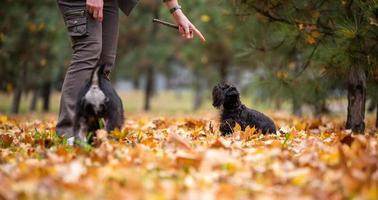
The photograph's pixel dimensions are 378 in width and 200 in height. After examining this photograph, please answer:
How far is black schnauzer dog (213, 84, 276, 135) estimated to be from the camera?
16.7 feet

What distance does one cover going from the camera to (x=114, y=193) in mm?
2348

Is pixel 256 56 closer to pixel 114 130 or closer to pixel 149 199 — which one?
pixel 114 130

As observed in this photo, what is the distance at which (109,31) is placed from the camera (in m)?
4.38

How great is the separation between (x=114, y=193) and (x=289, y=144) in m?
2.00

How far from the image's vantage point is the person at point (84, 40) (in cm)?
404

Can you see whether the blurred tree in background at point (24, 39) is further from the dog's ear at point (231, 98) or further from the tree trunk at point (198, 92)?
the tree trunk at point (198, 92)

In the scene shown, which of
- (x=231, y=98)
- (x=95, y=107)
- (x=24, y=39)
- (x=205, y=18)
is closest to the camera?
(x=95, y=107)

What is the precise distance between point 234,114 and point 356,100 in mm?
1480

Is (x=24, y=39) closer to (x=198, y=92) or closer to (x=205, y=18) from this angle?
(x=205, y=18)

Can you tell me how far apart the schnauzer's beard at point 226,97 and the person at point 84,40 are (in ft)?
4.54

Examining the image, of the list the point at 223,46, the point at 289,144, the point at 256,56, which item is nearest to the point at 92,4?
the point at 289,144

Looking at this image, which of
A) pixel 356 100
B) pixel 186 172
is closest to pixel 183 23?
pixel 186 172

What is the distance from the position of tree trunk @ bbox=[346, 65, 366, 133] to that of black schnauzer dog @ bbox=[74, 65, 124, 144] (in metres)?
3.04

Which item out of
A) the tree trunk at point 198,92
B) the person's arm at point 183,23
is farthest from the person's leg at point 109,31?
the tree trunk at point 198,92
